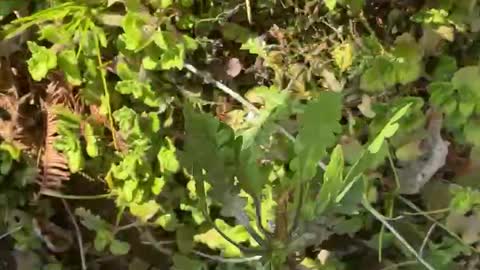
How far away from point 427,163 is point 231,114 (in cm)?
21

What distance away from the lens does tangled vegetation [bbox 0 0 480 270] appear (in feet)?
3.00

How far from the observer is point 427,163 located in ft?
3.09

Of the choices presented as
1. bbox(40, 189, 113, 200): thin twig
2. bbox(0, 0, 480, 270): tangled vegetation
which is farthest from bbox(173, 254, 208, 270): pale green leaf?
bbox(40, 189, 113, 200): thin twig

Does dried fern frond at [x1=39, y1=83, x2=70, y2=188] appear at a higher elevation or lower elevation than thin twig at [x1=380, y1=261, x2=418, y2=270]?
higher

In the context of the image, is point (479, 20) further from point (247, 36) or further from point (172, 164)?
point (172, 164)

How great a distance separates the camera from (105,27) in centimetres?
93

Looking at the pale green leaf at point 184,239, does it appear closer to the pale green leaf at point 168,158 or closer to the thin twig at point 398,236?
the pale green leaf at point 168,158

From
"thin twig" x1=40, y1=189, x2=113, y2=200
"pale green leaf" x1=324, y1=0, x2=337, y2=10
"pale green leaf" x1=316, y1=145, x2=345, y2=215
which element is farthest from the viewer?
"thin twig" x1=40, y1=189, x2=113, y2=200

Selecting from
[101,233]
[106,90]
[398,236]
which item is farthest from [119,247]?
[398,236]

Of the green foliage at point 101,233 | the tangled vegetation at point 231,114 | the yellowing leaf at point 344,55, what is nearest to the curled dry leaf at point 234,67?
the tangled vegetation at point 231,114

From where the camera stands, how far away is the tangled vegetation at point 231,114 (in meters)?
0.92

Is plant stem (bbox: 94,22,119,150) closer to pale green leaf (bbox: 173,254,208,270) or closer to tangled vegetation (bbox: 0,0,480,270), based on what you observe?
tangled vegetation (bbox: 0,0,480,270)

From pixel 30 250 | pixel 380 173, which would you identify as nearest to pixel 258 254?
pixel 380 173

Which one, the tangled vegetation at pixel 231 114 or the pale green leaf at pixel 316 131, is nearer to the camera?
the pale green leaf at pixel 316 131
